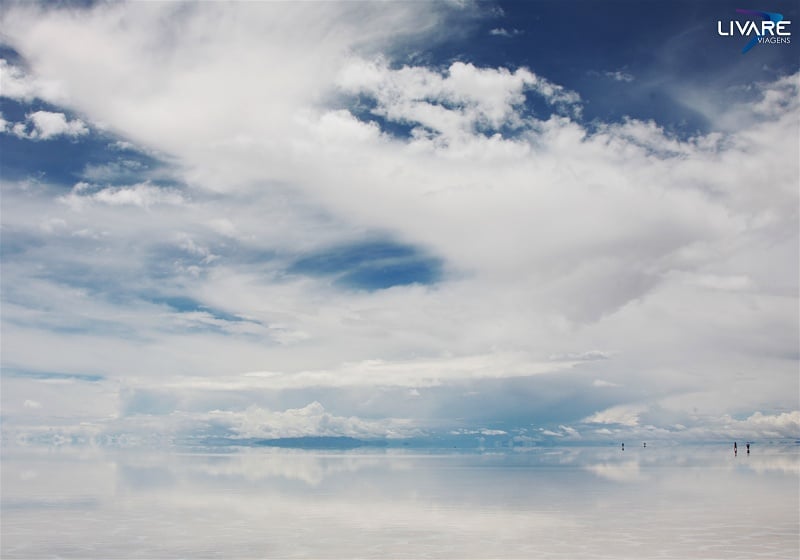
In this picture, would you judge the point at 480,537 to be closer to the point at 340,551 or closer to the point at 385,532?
the point at 385,532

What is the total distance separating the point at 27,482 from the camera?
293ft

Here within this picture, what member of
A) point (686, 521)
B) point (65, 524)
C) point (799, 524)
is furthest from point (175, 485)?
point (799, 524)

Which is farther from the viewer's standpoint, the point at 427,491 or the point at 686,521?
the point at 427,491

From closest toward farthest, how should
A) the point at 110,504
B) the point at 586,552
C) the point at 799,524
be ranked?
1. the point at 586,552
2. the point at 799,524
3. the point at 110,504

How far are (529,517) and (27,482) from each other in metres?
69.6

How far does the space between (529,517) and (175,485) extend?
5164 cm

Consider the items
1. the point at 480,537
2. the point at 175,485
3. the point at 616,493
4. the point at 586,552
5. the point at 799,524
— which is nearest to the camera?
the point at 586,552

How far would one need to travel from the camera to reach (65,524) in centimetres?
4753

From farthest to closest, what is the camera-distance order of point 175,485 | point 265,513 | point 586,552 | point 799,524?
point 175,485 < point 265,513 < point 799,524 < point 586,552

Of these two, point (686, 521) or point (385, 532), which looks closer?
point (385, 532)

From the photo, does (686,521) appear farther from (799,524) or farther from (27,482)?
(27,482)

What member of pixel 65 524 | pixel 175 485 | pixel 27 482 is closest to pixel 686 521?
pixel 65 524

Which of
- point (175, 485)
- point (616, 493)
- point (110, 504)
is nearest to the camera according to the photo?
point (110, 504)

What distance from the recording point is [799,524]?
45094 mm
